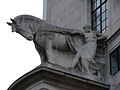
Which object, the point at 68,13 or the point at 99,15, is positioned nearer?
the point at 99,15

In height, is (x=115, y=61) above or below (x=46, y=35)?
below

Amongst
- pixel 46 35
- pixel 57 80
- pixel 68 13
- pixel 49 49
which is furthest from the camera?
pixel 68 13

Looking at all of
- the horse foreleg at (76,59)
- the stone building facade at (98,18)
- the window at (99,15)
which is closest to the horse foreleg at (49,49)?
the horse foreleg at (76,59)

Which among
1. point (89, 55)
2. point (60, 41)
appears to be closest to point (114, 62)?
point (89, 55)

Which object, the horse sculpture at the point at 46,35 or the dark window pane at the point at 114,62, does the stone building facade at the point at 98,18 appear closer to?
the dark window pane at the point at 114,62

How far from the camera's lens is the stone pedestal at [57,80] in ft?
98.5

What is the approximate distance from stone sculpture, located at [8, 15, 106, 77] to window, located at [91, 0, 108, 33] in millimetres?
1150

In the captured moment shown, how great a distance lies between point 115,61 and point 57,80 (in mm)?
2530

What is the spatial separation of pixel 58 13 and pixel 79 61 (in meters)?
4.78

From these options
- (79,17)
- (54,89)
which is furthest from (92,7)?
(54,89)

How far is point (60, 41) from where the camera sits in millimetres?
31859

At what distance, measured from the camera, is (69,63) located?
1249 inches

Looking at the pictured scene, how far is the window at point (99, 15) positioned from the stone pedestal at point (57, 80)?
3.48 metres

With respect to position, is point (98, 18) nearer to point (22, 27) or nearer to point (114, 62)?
point (114, 62)
